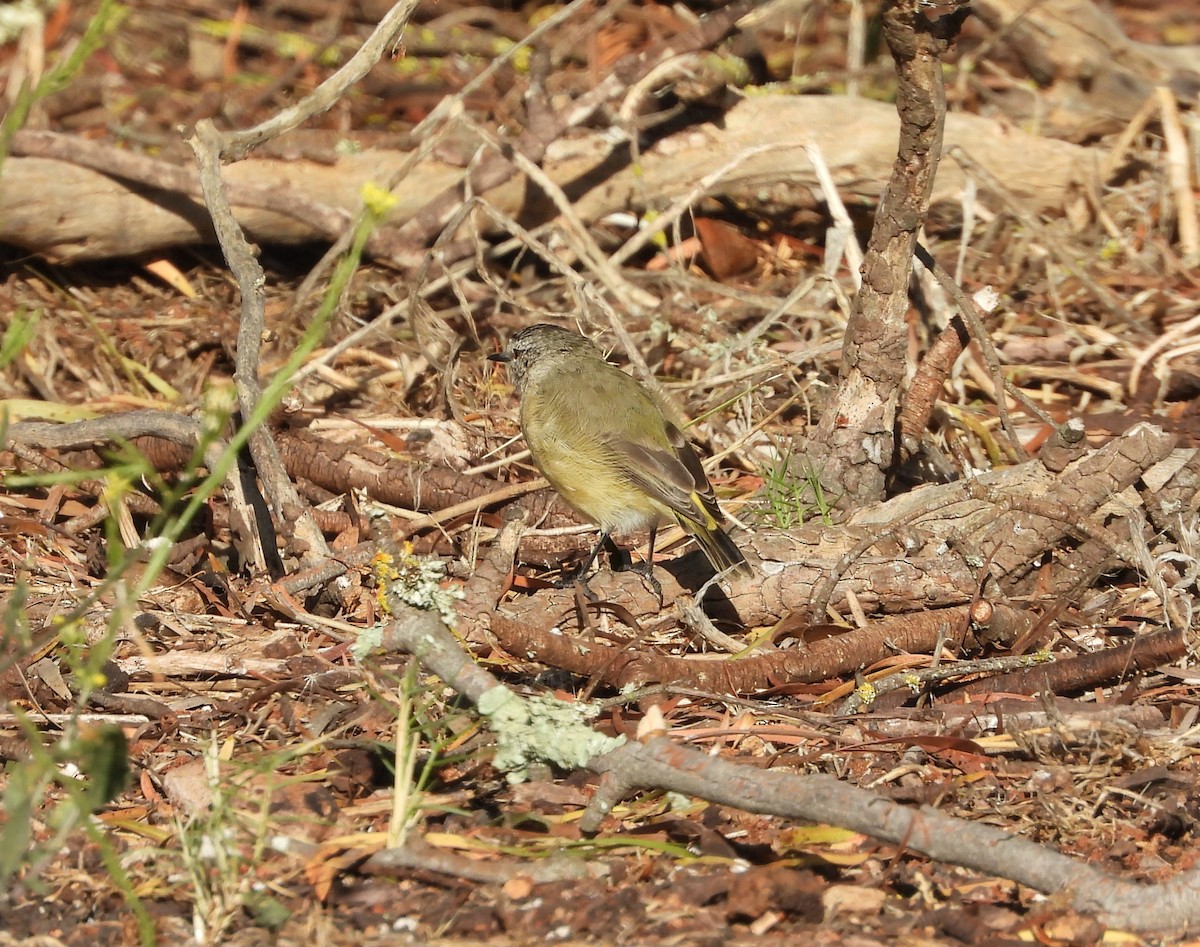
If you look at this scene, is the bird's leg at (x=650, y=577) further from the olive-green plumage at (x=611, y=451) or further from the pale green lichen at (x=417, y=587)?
the pale green lichen at (x=417, y=587)

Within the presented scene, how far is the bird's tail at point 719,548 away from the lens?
14.6 ft

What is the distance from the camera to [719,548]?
4543 mm

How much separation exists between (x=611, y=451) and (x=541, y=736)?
6.99 ft

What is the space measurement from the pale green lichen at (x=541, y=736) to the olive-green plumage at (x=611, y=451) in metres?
1.49

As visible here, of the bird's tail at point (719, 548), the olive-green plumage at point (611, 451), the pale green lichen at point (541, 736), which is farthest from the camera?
the olive-green plumage at point (611, 451)

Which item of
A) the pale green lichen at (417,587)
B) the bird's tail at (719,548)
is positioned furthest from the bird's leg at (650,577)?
the pale green lichen at (417,587)

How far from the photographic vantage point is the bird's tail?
4.46m

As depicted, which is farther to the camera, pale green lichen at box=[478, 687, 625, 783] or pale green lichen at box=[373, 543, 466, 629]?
pale green lichen at box=[373, 543, 466, 629]

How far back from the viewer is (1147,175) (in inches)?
302

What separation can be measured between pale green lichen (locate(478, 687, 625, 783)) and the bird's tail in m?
1.23

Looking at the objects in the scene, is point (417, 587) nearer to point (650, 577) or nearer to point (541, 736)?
point (541, 736)

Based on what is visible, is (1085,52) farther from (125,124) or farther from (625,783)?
(625,783)

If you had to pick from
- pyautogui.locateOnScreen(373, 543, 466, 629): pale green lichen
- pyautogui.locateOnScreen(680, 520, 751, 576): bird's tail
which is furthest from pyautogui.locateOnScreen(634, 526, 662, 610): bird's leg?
pyautogui.locateOnScreen(373, 543, 466, 629): pale green lichen

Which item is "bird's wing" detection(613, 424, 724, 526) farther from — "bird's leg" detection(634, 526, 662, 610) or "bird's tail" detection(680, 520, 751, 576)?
"bird's leg" detection(634, 526, 662, 610)
